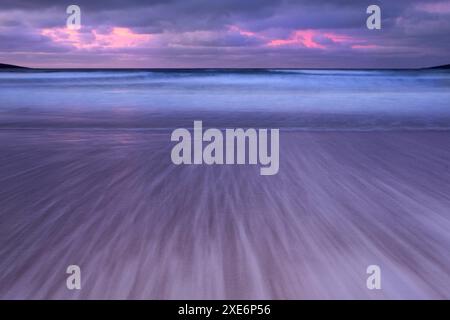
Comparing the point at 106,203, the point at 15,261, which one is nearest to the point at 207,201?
the point at 106,203

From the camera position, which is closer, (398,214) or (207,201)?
(398,214)

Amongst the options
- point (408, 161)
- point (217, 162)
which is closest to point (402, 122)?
point (408, 161)

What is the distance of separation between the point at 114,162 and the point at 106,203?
87 centimetres

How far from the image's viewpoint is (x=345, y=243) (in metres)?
1.88

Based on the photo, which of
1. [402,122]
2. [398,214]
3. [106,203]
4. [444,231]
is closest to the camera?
[444,231]

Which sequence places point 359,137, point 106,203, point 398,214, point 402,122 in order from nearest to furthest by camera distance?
point 398,214 → point 106,203 → point 359,137 → point 402,122

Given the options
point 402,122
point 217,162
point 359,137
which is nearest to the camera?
point 217,162

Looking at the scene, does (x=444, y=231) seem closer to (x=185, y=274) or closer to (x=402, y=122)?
(x=185, y=274)

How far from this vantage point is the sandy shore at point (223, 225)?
1574mm

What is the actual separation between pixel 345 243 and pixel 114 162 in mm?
1696

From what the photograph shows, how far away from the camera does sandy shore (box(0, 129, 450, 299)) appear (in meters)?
1.57

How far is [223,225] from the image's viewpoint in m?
2.08

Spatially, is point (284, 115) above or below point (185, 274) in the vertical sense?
above

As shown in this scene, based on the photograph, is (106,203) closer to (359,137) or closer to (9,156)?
(9,156)
